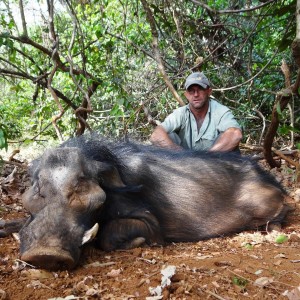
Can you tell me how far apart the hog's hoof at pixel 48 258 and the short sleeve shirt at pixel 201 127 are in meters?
3.24

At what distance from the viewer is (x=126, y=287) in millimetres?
2379

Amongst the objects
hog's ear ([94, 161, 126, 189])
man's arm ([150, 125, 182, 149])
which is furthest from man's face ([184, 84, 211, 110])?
hog's ear ([94, 161, 126, 189])

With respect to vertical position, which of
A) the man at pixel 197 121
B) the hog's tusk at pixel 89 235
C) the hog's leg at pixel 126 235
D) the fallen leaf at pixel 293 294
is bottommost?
the hog's leg at pixel 126 235

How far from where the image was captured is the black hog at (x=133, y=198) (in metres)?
2.97

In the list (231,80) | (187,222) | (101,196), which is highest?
(231,80)

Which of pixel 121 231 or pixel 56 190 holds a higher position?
pixel 56 190

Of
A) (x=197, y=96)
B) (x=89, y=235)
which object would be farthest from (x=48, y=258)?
(x=197, y=96)

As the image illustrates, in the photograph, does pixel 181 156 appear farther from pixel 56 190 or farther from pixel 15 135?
pixel 15 135

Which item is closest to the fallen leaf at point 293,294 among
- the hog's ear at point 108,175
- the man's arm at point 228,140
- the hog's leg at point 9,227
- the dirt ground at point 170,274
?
the dirt ground at point 170,274

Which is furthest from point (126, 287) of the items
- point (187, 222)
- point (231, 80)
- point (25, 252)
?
point (231, 80)

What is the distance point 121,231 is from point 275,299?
1.60m

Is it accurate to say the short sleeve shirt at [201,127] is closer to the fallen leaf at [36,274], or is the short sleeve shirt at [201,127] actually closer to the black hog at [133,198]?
the black hog at [133,198]

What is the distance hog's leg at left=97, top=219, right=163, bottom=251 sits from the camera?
11.3 feet

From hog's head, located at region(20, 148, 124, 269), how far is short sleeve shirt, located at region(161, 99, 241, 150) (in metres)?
2.22
